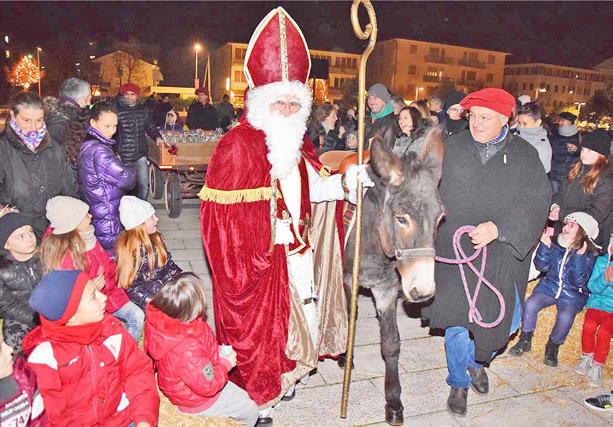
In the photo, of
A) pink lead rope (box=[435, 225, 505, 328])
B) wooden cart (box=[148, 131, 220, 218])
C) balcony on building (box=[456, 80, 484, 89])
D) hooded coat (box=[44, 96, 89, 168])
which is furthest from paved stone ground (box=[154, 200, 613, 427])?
balcony on building (box=[456, 80, 484, 89])

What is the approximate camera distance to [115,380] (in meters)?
2.79

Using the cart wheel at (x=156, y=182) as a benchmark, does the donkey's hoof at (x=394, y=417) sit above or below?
below

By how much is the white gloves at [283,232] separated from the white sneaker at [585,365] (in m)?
3.28

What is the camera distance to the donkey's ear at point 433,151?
11.6 feet

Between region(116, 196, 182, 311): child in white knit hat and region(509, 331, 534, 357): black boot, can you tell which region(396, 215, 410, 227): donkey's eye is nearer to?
region(116, 196, 182, 311): child in white knit hat

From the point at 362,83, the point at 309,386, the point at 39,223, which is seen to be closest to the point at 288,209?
the point at 362,83

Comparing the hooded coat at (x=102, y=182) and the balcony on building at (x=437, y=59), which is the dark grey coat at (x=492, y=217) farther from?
the balcony on building at (x=437, y=59)

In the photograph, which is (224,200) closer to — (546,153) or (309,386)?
(309,386)

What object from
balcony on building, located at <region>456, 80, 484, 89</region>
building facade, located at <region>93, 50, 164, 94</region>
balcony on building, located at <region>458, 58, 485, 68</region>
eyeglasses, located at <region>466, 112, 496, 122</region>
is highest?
balcony on building, located at <region>458, 58, 485, 68</region>

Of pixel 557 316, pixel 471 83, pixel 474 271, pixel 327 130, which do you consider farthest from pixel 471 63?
pixel 474 271

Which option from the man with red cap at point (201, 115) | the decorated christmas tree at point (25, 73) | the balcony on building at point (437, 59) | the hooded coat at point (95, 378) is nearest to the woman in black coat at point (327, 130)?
the man with red cap at point (201, 115)

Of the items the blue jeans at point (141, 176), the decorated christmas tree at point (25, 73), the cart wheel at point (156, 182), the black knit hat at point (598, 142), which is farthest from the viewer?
the decorated christmas tree at point (25, 73)

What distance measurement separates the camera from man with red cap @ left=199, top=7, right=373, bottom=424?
368cm

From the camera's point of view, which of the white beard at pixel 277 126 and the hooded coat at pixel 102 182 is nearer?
the white beard at pixel 277 126
